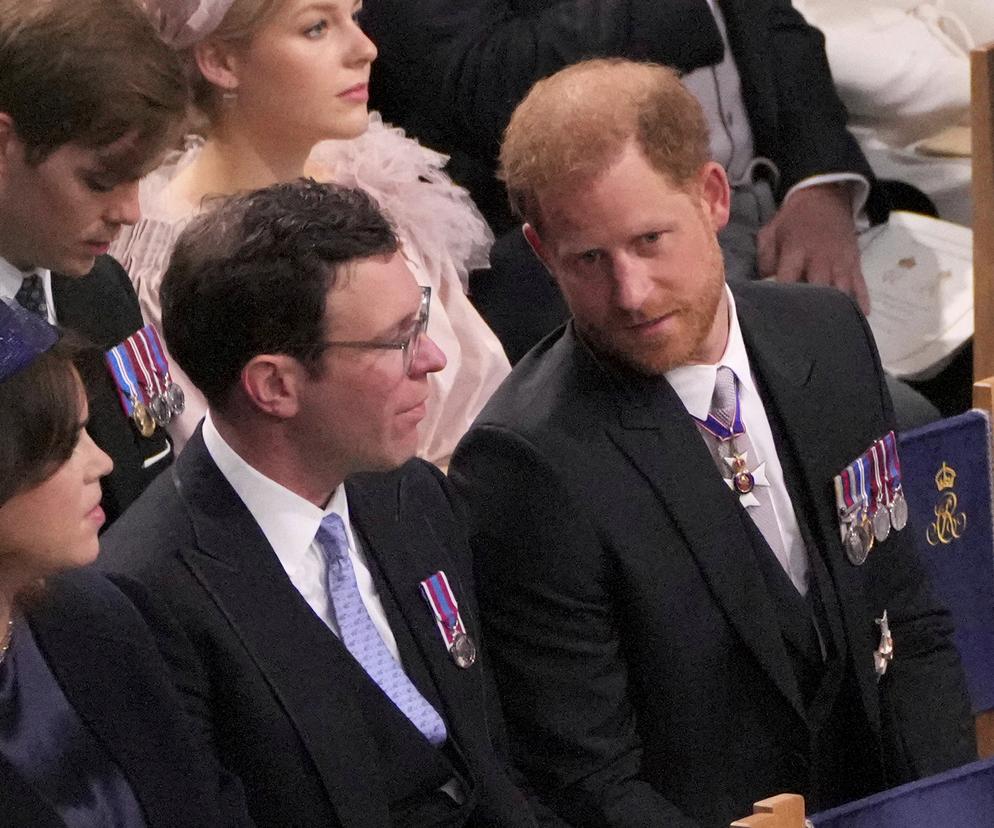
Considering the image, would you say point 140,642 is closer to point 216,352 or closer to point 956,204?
point 216,352

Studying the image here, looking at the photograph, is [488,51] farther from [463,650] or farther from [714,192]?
[463,650]

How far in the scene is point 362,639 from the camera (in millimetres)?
2062

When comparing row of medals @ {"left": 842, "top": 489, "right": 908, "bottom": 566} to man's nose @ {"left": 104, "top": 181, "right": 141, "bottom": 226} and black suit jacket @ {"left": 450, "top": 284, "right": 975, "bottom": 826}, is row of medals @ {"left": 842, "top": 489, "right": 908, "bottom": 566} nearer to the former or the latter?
black suit jacket @ {"left": 450, "top": 284, "right": 975, "bottom": 826}

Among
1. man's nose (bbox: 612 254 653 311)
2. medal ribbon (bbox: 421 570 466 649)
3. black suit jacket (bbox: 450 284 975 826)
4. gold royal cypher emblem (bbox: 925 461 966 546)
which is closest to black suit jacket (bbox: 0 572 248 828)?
medal ribbon (bbox: 421 570 466 649)

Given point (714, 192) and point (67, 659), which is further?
point (714, 192)

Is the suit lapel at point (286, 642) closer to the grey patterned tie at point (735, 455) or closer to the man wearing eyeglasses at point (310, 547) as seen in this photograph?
the man wearing eyeglasses at point (310, 547)

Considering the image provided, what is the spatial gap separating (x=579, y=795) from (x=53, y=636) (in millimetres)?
679

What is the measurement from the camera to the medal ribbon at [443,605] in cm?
213

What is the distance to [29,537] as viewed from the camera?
5.83ft

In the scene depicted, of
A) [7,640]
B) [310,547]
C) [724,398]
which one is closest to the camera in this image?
[7,640]

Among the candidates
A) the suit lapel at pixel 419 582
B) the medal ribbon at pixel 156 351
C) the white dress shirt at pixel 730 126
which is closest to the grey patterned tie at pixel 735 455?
the suit lapel at pixel 419 582

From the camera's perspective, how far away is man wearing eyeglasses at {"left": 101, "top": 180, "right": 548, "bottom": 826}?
1957 mm

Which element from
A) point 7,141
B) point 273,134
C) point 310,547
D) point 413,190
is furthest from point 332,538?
point 413,190

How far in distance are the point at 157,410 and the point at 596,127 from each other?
2.32 feet
